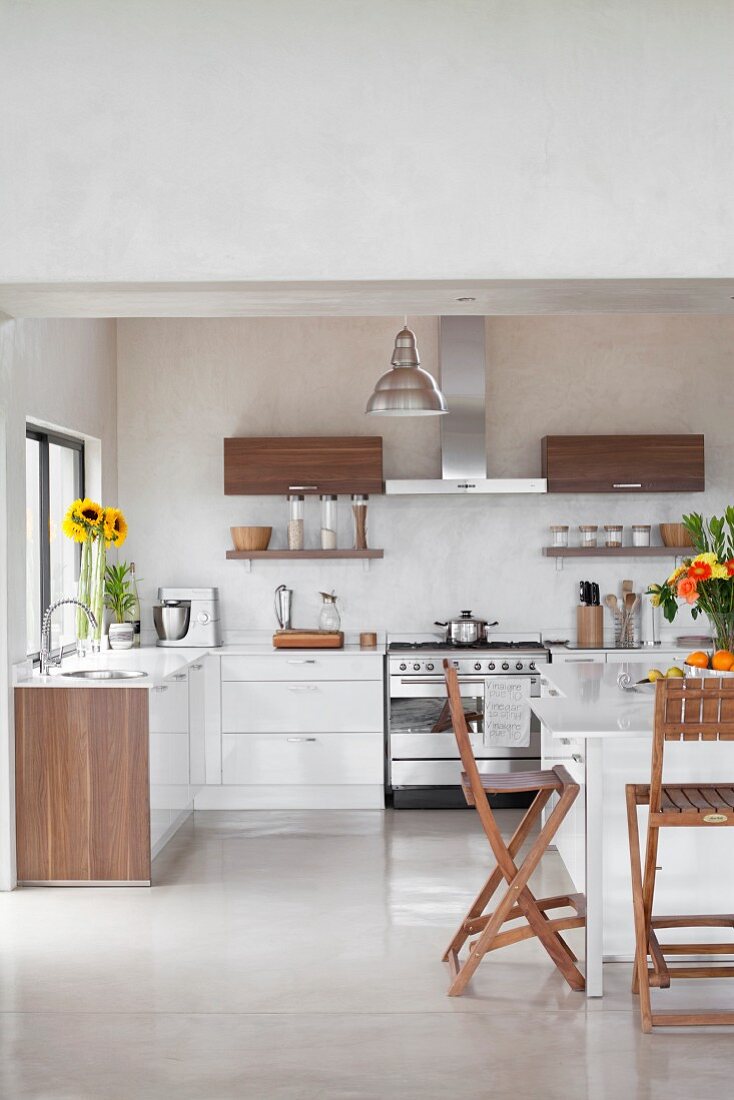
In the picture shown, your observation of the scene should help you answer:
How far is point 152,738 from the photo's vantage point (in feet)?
17.4

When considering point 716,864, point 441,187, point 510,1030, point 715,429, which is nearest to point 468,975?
point 510,1030

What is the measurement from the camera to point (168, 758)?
569cm

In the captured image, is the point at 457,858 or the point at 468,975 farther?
the point at 457,858

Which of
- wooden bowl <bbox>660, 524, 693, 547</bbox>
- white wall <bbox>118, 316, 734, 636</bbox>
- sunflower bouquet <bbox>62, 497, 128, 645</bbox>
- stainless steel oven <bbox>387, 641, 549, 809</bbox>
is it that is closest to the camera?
sunflower bouquet <bbox>62, 497, 128, 645</bbox>

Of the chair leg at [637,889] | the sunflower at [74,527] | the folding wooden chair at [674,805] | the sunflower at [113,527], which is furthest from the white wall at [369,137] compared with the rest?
the sunflower at [113,527]

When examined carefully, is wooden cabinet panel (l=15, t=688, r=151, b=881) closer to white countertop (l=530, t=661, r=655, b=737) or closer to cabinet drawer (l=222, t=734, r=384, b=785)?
cabinet drawer (l=222, t=734, r=384, b=785)

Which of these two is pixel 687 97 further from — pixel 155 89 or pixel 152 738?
pixel 152 738

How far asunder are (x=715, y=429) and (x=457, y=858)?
136 inches

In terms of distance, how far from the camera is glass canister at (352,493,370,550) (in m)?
7.33

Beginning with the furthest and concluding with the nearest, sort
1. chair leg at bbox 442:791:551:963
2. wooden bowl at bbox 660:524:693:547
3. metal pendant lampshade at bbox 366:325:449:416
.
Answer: wooden bowl at bbox 660:524:693:547
metal pendant lampshade at bbox 366:325:449:416
chair leg at bbox 442:791:551:963

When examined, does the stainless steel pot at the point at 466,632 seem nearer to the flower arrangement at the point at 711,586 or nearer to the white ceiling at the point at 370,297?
the flower arrangement at the point at 711,586

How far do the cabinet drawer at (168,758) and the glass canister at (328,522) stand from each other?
1729mm

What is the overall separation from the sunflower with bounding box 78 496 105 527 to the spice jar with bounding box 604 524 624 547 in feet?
10.5

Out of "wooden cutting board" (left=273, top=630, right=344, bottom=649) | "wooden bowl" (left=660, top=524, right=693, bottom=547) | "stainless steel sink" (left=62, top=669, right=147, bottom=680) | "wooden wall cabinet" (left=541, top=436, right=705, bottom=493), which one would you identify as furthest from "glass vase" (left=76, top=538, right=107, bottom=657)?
"wooden bowl" (left=660, top=524, right=693, bottom=547)
